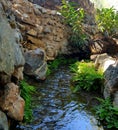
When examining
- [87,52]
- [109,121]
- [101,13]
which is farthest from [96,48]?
[109,121]

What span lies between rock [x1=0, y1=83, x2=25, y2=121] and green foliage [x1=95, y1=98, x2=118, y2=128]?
12.3 feet

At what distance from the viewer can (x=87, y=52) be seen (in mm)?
29281

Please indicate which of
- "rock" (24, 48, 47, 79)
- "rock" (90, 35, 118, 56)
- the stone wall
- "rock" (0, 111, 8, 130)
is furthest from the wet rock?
"rock" (0, 111, 8, 130)

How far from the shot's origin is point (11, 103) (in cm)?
866

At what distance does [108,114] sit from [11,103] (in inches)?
173

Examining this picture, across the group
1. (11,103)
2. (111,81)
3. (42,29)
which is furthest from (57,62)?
(11,103)

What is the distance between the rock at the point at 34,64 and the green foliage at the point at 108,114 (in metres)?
6.50

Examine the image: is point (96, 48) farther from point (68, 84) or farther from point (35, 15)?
point (68, 84)

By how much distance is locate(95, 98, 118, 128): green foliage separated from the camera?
10.4m

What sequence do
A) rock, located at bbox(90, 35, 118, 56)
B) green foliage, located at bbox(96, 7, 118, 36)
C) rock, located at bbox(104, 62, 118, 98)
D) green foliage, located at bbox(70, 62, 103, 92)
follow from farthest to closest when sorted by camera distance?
1. green foliage, located at bbox(96, 7, 118, 36)
2. rock, located at bbox(90, 35, 118, 56)
3. green foliage, located at bbox(70, 62, 103, 92)
4. rock, located at bbox(104, 62, 118, 98)

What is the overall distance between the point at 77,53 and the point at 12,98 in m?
20.8

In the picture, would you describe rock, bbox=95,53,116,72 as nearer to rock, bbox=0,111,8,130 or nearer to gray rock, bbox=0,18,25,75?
gray rock, bbox=0,18,25,75

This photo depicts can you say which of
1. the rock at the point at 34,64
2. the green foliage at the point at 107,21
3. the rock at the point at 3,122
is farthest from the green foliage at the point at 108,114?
the green foliage at the point at 107,21

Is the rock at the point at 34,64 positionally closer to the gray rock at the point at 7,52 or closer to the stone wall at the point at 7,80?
the gray rock at the point at 7,52
